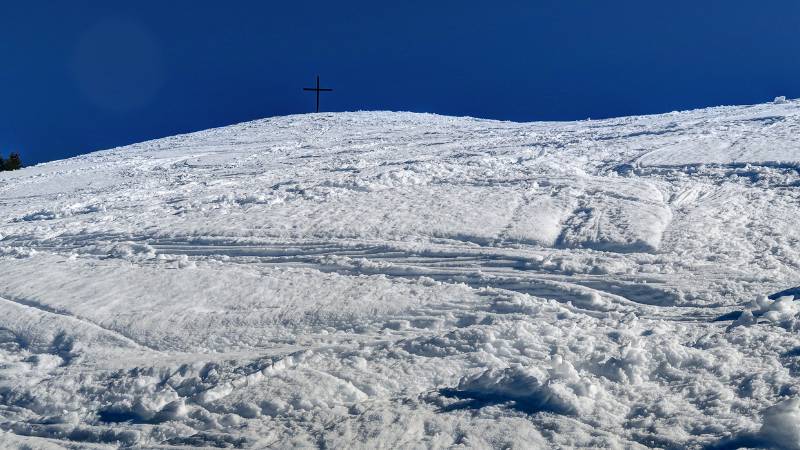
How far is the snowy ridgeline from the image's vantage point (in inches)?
116

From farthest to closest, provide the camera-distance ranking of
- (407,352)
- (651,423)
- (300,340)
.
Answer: (300,340) → (407,352) → (651,423)

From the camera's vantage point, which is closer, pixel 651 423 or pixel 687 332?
pixel 651 423

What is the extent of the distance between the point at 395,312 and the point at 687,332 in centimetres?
174

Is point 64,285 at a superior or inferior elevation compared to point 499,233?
inferior

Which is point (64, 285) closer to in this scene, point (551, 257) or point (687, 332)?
point (551, 257)

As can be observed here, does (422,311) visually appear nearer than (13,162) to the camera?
Yes

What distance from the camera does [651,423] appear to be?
9.18ft

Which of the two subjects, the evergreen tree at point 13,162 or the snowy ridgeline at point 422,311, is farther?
the evergreen tree at point 13,162

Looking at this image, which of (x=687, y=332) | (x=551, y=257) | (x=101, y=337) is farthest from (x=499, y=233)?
(x=101, y=337)

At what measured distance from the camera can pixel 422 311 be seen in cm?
413

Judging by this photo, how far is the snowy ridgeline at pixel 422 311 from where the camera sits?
2.94 m

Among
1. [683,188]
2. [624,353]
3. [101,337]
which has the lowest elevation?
[101,337]

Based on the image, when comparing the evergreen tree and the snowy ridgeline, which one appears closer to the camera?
the snowy ridgeline

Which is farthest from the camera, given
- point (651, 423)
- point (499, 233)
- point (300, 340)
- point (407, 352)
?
point (499, 233)
